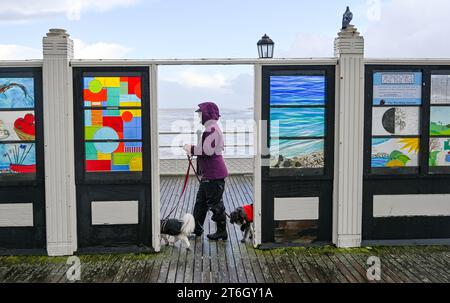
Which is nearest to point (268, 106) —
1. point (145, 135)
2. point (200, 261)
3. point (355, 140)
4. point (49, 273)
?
point (355, 140)

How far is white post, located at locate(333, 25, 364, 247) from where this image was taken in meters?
5.61

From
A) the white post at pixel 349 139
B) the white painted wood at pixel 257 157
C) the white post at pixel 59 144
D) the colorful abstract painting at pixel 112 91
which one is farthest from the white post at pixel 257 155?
the white post at pixel 59 144

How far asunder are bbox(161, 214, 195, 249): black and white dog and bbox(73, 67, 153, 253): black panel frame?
19 cm

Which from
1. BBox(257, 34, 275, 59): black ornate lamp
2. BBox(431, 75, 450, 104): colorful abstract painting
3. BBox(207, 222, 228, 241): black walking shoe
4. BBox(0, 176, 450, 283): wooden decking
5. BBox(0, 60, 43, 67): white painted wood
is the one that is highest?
BBox(257, 34, 275, 59): black ornate lamp

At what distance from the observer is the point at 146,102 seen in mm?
5539

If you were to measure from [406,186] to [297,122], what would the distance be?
153cm

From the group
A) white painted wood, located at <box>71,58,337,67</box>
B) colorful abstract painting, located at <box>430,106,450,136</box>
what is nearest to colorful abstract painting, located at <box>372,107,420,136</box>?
colorful abstract painting, located at <box>430,106,450,136</box>

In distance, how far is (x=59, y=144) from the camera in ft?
18.0

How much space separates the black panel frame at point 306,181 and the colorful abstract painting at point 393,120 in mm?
531

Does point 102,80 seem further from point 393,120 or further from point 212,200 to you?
point 393,120

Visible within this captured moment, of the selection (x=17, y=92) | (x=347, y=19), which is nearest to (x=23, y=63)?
(x=17, y=92)

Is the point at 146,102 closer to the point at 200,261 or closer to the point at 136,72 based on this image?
the point at 136,72

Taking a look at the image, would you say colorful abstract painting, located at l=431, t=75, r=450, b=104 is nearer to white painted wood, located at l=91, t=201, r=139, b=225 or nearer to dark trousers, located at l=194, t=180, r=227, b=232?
dark trousers, located at l=194, t=180, r=227, b=232

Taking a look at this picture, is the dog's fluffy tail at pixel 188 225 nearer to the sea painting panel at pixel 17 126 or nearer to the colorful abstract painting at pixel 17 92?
the sea painting panel at pixel 17 126
